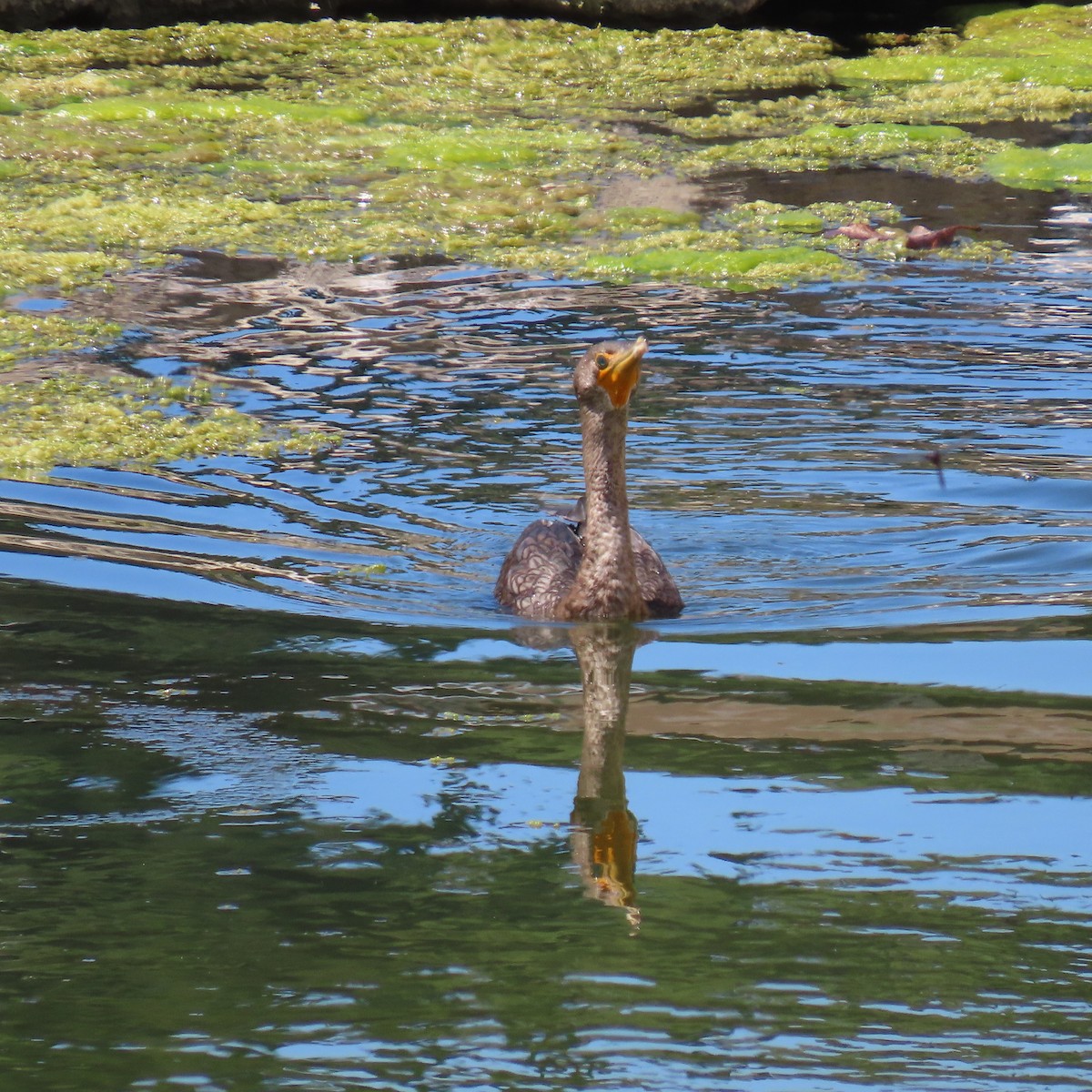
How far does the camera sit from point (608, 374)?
5758 mm

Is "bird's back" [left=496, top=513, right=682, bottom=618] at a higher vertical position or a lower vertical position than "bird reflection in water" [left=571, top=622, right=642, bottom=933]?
higher

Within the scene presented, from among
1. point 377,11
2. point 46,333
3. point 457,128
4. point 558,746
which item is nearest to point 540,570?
point 558,746

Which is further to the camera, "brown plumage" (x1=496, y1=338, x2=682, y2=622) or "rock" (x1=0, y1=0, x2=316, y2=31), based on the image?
"rock" (x1=0, y1=0, x2=316, y2=31)

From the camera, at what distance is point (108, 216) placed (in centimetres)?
1084

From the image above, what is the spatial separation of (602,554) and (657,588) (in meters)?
0.23

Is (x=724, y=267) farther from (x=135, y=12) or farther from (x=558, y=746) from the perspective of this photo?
(x=135, y=12)

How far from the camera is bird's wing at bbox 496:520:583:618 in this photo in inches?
238

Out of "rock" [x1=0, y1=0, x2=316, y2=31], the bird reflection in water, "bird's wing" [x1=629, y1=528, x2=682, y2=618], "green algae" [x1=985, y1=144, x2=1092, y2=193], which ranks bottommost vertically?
the bird reflection in water

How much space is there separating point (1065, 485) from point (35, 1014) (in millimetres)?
4891

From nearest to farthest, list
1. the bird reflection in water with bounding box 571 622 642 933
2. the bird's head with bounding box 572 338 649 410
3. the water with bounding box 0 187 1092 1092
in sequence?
the water with bounding box 0 187 1092 1092
the bird reflection in water with bounding box 571 622 642 933
the bird's head with bounding box 572 338 649 410

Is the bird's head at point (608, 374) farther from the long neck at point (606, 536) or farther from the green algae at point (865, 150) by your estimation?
the green algae at point (865, 150)

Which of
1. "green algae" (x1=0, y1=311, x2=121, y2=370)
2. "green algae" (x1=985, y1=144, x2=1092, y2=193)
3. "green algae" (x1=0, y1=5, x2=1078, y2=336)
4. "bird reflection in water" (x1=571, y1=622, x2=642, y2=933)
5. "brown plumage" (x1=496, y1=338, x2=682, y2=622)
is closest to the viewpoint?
"bird reflection in water" (x1=571, y1=622, x2=642, y2=933)

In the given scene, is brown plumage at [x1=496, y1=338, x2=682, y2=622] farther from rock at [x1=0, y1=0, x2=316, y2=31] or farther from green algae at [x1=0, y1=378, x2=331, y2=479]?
rock at [x1=0, y1=0, x2=316, y2=31]

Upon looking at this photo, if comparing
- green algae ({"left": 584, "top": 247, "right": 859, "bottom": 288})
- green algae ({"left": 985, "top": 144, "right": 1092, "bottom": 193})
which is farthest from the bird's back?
green algae ({"left": 985, "top": 144, "right": 1092, "bottom": 193})
